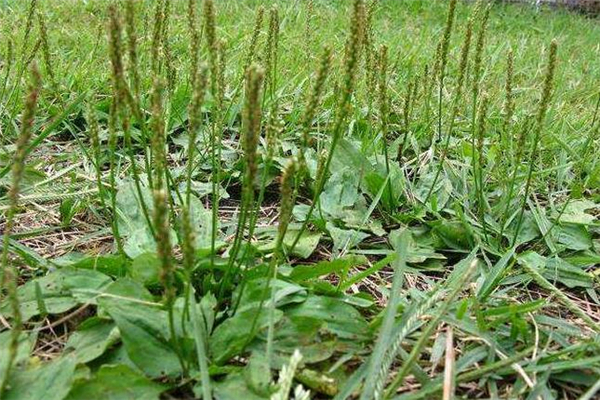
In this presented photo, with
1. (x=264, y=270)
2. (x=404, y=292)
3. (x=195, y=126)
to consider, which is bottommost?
(x=404, y=292)

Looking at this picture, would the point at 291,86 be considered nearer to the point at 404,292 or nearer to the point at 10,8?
the point at 404,292

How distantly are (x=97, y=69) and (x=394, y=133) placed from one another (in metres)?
1.28

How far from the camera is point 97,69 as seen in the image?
2.84m

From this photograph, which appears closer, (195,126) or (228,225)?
(195,126)

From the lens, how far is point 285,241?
5.63 ft

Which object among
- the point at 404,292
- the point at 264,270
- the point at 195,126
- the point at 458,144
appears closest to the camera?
the point at 195,126

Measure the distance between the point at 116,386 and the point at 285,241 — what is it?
69cm

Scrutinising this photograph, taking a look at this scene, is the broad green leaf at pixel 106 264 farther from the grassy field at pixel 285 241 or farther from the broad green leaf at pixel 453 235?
the broad green leaf at pixel 453 235

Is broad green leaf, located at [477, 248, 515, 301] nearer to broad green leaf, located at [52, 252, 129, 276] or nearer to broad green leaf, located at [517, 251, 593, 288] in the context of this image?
broad green leaf, located at [517, 251, 593, 288]

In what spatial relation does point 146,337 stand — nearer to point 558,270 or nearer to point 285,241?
point 285,241

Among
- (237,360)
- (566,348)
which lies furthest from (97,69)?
(566,348)

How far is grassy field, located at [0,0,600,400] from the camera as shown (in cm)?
114

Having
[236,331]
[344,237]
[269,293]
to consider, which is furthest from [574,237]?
[236,331]

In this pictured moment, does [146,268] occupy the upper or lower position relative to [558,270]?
upper
